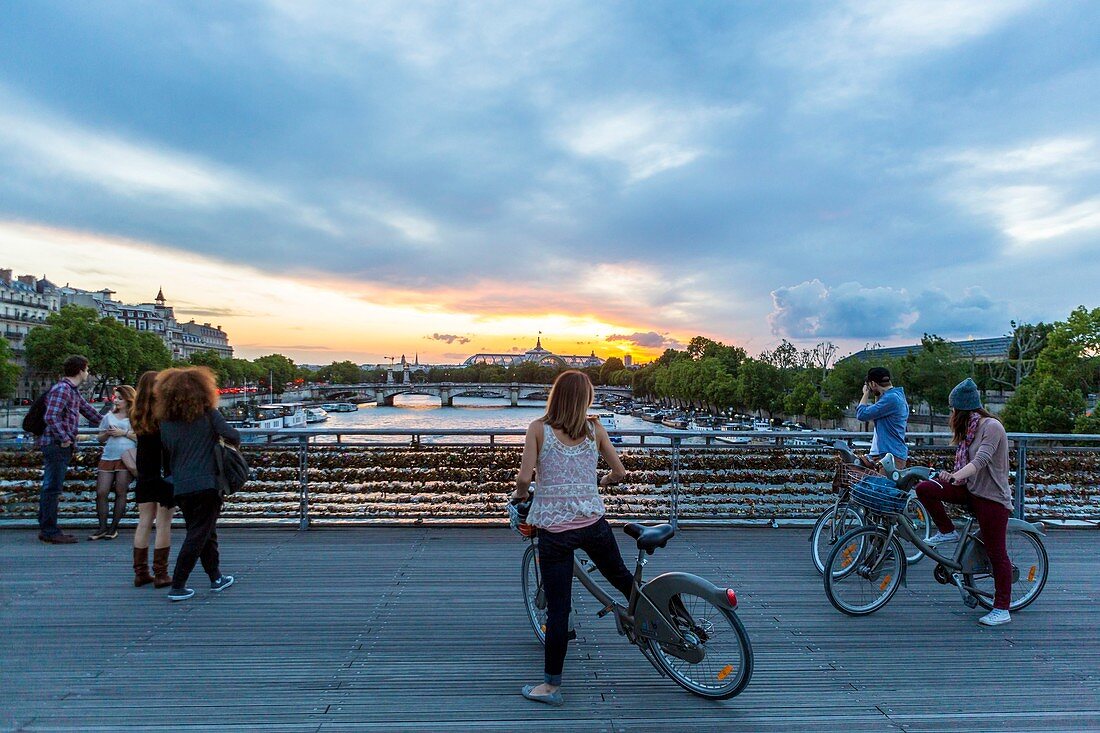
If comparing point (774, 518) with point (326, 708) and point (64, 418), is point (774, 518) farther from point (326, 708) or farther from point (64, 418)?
point (64, 418)

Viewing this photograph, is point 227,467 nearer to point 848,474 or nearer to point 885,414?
point 848,474

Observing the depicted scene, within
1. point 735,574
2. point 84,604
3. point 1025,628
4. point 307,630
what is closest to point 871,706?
point 1025,628

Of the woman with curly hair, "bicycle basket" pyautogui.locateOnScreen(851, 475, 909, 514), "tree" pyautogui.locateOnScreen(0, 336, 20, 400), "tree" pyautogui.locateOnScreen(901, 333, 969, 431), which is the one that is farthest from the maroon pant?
"tree" pyautogui.locateOnScreen(0, 336, 20, 400)

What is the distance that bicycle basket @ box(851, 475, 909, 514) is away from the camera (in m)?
4.79

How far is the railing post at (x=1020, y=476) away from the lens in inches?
305

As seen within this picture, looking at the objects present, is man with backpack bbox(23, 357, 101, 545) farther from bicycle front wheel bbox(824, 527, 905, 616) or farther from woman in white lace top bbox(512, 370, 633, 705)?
bicycle front wheel bbox(824, 527, 905, 616)

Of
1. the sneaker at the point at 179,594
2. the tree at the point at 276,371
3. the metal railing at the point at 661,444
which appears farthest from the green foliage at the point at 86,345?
the sneaker at the point at 179,594

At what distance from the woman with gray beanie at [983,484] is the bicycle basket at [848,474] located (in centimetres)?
86

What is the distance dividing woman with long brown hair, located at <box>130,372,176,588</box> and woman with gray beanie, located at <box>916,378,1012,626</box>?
5603 mm

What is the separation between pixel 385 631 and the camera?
14.7ft

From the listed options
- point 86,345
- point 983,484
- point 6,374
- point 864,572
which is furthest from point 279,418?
point 983,484

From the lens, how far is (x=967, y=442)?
4.81 meters

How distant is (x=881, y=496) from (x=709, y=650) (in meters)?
2.09

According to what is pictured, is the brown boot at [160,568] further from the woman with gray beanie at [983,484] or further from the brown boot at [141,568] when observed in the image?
the woman with gray beanie at [983,484]
